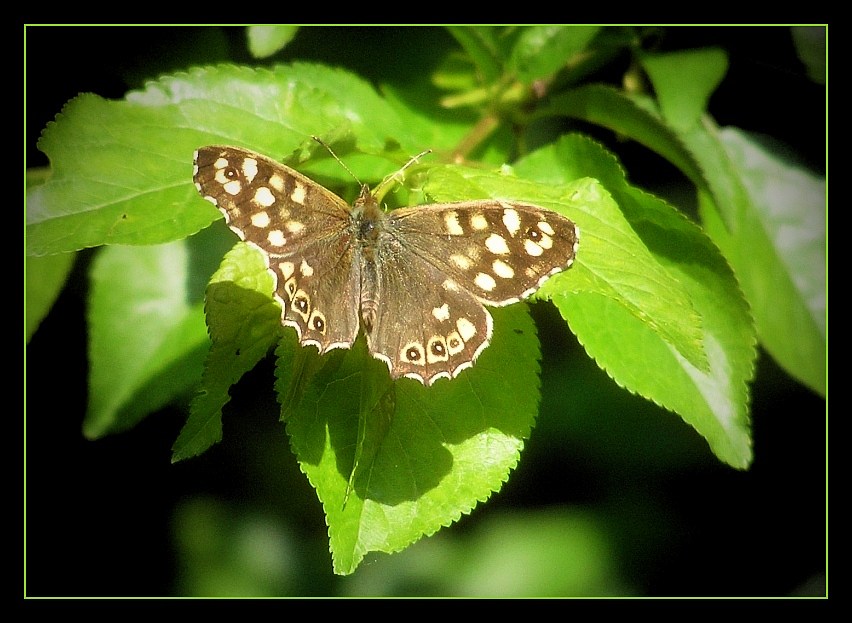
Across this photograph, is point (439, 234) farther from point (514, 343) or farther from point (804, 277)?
point (804, 277)

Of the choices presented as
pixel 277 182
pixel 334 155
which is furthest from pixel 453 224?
pixel 277 182

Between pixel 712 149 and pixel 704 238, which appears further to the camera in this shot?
pixel 712 149

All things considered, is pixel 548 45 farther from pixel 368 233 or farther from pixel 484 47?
pixel 368 233

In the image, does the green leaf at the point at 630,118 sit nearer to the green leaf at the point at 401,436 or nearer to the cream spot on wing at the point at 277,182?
the green leaf at the point at 401,436

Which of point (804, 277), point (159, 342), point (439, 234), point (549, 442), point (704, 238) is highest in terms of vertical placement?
point (704, 238)

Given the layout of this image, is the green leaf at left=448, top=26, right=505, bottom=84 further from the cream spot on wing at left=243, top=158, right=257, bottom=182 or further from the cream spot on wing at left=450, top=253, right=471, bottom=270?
the cream spot on wing at left=243, top=158, right=257, bottom=182

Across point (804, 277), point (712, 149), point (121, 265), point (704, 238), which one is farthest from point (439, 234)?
point (804, 277)

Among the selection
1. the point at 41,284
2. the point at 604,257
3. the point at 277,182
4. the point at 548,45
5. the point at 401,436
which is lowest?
the point at 41,284
